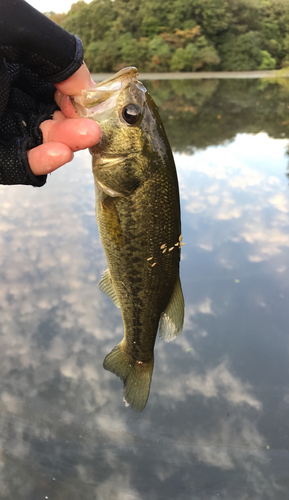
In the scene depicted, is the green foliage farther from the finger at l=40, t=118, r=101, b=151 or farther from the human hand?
the finger at l=40, t=118, r=101, b=151

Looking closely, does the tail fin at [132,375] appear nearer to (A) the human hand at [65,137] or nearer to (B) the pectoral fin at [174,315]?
(B) the pectoral fin at [174,315]

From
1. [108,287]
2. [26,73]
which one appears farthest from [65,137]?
[108,287]

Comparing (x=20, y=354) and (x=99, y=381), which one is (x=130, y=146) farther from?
(x=20, y=354)

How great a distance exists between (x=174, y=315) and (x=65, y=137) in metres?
1.21

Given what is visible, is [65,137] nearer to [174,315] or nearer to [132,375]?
[174,315]

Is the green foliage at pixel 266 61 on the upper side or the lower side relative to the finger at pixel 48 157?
lower

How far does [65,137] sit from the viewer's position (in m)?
1.65

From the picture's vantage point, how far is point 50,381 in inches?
139

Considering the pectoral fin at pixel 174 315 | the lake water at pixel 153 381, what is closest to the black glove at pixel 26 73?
the pectoral fin at pixel 174 315

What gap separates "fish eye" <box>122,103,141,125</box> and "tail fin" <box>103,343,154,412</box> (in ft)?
4.68

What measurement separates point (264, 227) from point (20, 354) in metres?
4.56

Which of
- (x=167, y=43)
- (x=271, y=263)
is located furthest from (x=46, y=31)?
(x=167, y=43)

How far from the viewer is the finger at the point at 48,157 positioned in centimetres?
164

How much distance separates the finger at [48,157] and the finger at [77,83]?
33 centimetres
